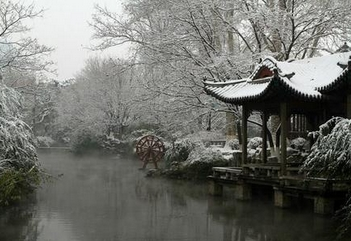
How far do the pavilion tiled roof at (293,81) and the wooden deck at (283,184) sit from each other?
182cm

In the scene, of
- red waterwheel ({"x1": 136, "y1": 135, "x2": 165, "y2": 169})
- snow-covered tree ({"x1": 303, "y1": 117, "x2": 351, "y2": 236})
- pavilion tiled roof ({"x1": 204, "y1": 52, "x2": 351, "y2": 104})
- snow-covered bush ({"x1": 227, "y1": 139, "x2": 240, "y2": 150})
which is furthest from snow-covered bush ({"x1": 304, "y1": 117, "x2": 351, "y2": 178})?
red waterwheel ({"x1": 136, "y1": 135, "x2": 165, "y2": 169})

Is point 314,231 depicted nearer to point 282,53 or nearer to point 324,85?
point 324,85

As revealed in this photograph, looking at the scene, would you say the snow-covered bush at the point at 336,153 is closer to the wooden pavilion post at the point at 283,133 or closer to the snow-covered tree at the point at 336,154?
Result: the snow-covered tree at the point at 336,154

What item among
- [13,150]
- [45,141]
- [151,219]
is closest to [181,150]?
[151,219]

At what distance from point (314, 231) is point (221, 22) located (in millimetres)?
9486

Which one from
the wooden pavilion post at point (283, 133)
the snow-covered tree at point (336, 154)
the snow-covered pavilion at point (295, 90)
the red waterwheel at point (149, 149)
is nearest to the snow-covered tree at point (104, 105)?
the red waterwheel at point (149, 149)

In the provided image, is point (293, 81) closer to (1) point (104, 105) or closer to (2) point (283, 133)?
(2) point (283, 133)

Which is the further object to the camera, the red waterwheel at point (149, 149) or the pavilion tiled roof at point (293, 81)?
the red waterwheel at point (149, 149)

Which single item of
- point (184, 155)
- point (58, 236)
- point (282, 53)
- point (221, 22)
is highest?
point (221, 22)

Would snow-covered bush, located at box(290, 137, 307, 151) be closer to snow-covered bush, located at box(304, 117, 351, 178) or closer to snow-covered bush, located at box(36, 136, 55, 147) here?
snow-covered bush, located at box(304, 117, 351, 178)

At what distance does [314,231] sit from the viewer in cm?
830

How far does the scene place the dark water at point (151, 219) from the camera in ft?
26.4

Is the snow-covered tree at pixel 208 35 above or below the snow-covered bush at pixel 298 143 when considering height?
above

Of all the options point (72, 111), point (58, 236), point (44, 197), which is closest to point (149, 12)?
point (44, 197)
